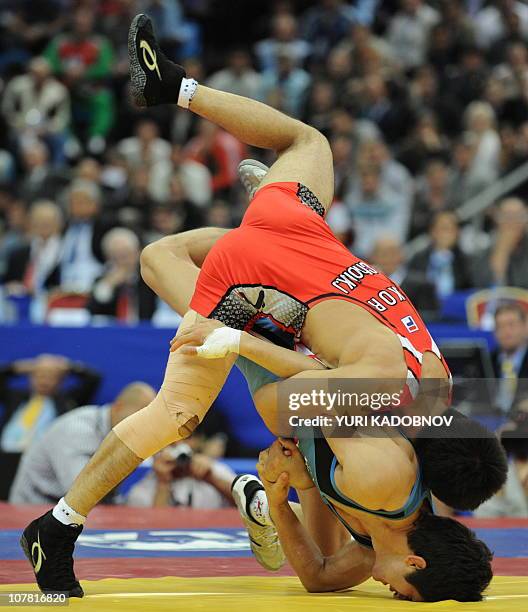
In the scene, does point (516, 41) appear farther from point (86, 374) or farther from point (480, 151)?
point (86, 374)

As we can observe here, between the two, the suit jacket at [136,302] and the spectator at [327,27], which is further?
the spectator at [327,27]

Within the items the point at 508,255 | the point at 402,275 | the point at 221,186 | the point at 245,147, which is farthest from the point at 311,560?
the point at 245,147

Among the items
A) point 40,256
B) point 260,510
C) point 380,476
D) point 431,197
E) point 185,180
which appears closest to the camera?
point 380,476

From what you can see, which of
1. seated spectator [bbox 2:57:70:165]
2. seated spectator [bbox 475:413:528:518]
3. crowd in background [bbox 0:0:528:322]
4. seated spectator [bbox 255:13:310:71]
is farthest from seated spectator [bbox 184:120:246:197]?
seated spectator [bbox 475:413:528:518]

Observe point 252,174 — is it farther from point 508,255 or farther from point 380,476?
point 508,255

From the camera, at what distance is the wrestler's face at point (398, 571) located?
361 centimetres

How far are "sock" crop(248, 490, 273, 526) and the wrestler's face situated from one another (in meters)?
0.52

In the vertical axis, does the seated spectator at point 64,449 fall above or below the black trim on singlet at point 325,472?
below

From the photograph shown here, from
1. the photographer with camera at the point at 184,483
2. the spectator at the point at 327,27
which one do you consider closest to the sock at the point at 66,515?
the photographer with camera at the point at 184,483

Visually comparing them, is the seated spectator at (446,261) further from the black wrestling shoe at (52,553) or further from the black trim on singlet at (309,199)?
the black wrestling shoe at (52,553)

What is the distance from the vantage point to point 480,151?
33.0ft

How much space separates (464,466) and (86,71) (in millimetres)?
9166

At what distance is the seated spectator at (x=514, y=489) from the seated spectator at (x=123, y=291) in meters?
2.86

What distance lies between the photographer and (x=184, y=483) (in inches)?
251
